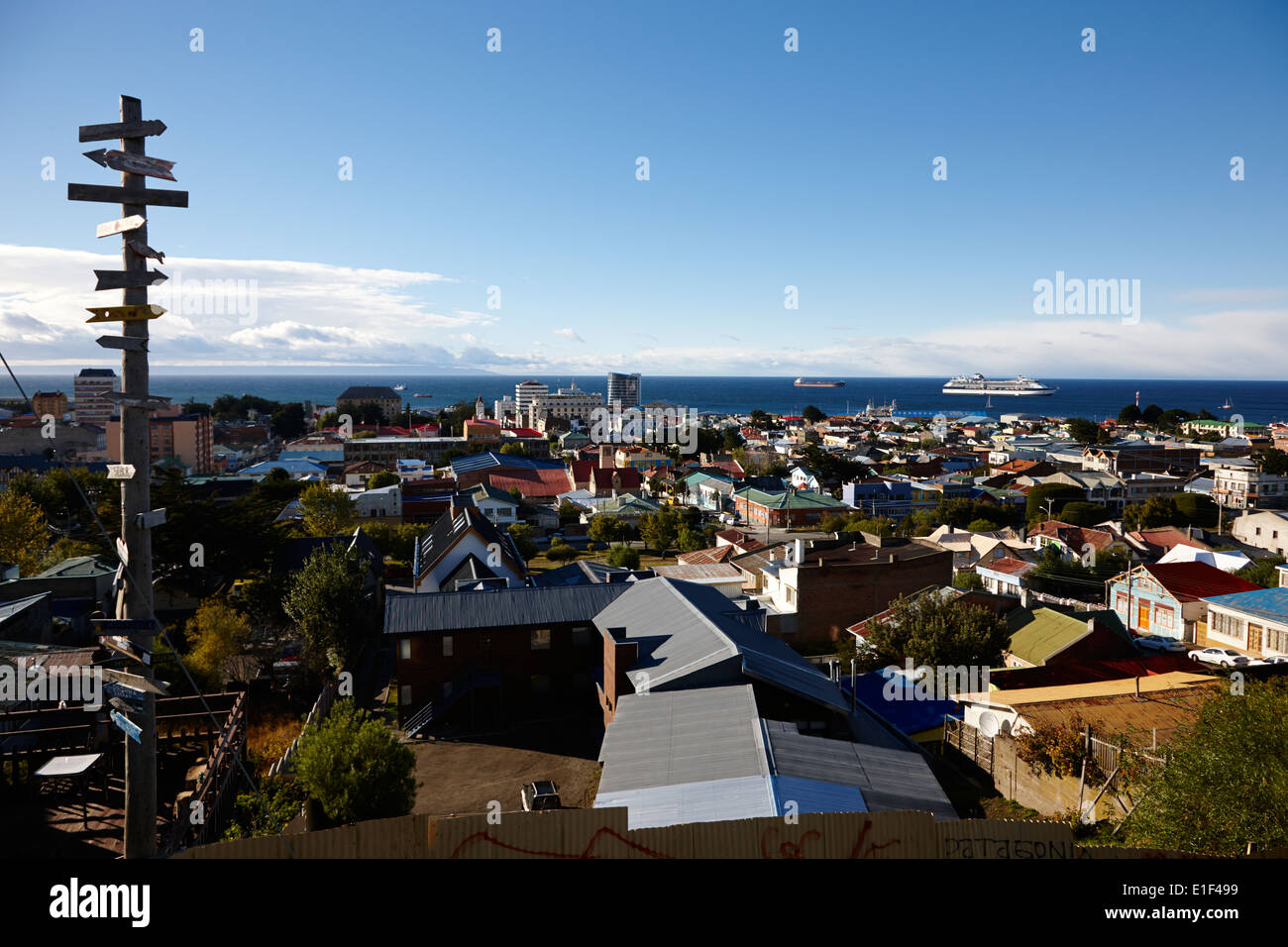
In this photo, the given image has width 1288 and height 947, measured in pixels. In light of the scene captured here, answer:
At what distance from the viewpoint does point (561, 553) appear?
41406 mm

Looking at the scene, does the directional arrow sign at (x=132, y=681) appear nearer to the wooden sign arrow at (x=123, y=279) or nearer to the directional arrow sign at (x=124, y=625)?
the directional arrow sign at (x=124, y=625)

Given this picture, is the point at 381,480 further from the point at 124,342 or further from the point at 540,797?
the point at 124,342

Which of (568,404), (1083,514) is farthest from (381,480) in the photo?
(568,404)

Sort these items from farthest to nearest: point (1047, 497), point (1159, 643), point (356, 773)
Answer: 1. point (1047, 497)
2. point (1159, 643)
3. point (356, 773)

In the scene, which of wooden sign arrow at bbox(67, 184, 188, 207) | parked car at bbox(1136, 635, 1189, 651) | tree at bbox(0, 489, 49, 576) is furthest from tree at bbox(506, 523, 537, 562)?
wooden sign arrow at bbox(67, 184, 188, 207)

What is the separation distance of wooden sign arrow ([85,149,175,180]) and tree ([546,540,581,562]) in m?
36.2

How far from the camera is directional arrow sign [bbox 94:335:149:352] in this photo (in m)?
5.05

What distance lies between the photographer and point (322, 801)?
10891 millimetres

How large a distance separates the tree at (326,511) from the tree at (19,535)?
10.5 m

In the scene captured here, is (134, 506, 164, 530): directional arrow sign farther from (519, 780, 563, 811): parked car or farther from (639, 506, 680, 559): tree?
(639, 506, 680, 559): tree

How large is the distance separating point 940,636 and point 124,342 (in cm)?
1909
